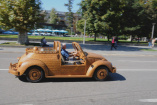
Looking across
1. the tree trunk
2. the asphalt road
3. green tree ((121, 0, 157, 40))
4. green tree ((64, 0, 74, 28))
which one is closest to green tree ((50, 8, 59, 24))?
green tree ((64, 0, 74, 28))

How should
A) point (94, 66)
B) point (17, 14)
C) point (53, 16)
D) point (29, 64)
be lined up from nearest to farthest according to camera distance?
point (29, 64) → point (94, 66) → point (17, 14) → point (53, 16)

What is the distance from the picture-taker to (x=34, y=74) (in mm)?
5539

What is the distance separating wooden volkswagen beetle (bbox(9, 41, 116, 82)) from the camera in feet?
18.0

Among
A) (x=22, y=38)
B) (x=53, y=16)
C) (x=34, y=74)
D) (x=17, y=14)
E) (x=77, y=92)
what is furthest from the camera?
(x=53, y=16)

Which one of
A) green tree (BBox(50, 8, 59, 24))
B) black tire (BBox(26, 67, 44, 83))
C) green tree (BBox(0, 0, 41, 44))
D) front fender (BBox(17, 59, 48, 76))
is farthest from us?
green tree (BBox(50, 8, 59, 24))

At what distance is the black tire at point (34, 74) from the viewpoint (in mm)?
5508

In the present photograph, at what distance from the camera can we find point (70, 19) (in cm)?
8094

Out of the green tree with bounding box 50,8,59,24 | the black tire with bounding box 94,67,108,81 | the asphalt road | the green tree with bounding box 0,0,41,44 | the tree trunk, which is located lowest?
the asphalt road

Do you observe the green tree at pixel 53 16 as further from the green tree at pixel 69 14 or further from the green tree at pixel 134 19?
the green tree at pixel 134 19

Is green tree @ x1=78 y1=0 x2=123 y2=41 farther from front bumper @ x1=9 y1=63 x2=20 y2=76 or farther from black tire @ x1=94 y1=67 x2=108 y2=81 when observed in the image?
front bumper @ x1=9 y1=63 x2=20 y2=76

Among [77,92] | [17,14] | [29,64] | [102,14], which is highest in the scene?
[102,14]

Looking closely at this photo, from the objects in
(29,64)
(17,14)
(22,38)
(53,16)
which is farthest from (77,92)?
(53,16)

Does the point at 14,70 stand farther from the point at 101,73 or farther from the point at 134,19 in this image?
the point at 134,19

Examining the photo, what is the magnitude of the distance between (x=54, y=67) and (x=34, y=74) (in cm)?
74
